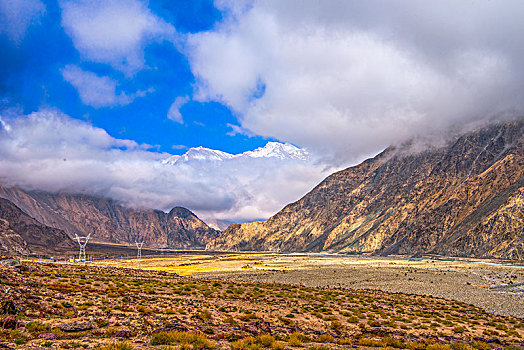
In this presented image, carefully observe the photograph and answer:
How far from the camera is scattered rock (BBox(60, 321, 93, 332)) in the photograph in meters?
19.0

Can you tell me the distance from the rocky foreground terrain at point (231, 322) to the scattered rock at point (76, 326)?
46mm

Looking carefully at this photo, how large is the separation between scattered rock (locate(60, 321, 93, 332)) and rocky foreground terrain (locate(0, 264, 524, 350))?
46mm

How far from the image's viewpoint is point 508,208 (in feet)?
419

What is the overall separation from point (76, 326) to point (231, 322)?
9.46 m

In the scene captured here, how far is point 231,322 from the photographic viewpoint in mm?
24609

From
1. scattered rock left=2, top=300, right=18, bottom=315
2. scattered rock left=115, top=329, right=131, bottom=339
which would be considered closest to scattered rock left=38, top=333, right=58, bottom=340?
scattered rock left=115, top=329, right=131, bottom=339

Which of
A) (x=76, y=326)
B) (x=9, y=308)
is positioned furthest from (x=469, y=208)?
(x=9, y=308)

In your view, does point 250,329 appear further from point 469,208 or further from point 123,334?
point 469,208

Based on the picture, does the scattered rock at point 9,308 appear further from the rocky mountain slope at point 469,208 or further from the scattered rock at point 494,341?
the rocky mountain slope at point 469,208

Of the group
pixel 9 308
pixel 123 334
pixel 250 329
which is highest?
pixel 9 308

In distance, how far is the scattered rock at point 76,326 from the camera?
19.0 m

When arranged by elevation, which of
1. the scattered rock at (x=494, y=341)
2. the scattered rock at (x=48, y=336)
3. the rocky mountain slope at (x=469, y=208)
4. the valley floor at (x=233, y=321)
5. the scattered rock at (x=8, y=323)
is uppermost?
the rocky mountain slope at (x=469, y=208)

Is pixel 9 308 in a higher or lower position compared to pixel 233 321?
higher

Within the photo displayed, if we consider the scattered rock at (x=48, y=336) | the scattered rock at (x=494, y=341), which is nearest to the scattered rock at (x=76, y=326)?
the scattered rock at (x=48, y=336)
